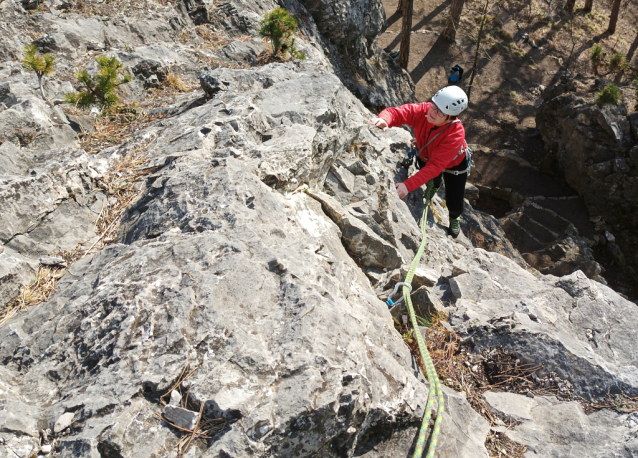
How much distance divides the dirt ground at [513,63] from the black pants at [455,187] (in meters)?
8.85

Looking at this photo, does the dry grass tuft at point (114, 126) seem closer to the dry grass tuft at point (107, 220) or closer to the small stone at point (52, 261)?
the dry grass tuft at point (107, 220)

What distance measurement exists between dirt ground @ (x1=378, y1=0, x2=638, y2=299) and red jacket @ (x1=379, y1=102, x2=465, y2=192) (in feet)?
32.5

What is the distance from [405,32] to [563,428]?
55.2ft

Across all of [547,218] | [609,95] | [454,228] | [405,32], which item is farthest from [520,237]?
[405,32]

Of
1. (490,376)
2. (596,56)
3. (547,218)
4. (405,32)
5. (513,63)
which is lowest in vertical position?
(547,218)

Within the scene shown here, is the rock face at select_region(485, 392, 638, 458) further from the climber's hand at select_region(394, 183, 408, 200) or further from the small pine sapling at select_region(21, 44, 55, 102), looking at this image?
the small pine sapling at select_region(21, 44, 55, 102)

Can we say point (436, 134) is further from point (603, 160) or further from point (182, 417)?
point (603, 160)

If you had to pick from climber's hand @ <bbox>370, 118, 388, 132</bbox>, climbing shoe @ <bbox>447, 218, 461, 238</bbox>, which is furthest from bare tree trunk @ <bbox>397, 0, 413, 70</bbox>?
climber's hand @ <bbox>370, 118, 388, 132</bbox>

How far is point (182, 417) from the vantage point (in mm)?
2121

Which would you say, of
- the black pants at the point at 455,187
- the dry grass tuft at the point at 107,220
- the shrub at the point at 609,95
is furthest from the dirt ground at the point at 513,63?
the dry grass tuft at the point at 107,220

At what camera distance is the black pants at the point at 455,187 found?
6.46m

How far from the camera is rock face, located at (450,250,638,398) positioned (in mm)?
3350

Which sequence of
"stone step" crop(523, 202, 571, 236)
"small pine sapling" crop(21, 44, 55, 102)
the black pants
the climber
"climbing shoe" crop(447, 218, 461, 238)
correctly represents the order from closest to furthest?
1. "small pine sapling" crop(21, 44, 55, 102)
2. the climber
3. the black pants
4. "climbing shoe" crop(447, 218, 461, 238)
5. "stone step" crop(523, 202, 571, 236)

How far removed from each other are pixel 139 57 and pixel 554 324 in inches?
284
